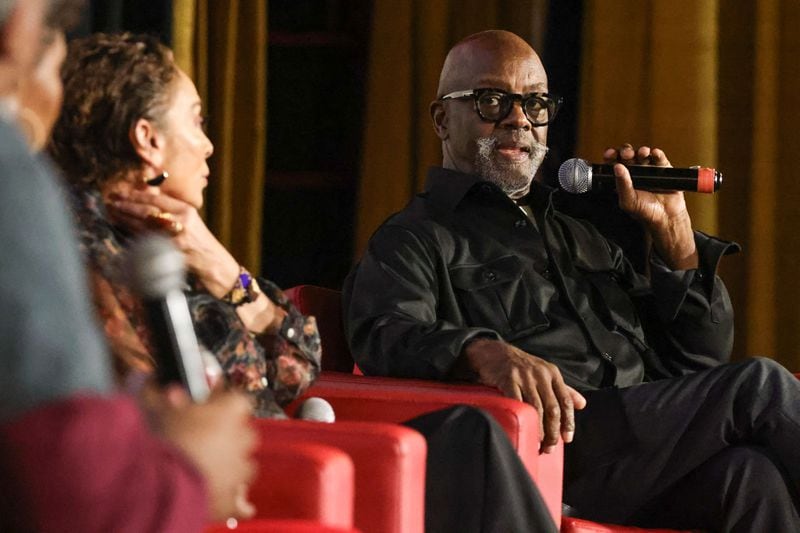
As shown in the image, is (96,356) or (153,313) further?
(153,313)

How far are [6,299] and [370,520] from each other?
0.88 m

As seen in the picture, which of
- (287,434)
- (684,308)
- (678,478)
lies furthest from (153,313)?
(684,308)

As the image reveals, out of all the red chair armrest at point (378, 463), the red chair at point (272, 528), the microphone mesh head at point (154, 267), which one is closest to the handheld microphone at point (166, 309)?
the microphone mesh head at point (154, 267)

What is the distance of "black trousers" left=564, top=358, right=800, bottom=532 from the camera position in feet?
7.43

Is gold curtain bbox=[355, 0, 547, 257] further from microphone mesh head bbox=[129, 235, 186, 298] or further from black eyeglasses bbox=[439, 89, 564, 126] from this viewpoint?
microphone mesh head bbox=[129, 235, 186, 298]

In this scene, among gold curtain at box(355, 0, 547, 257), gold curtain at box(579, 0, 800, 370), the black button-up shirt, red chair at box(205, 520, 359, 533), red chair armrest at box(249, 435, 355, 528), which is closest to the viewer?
red chair at box(205, 520, 359, 533)

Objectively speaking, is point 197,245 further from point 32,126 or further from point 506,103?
point 506,103

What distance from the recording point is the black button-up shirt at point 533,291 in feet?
8.04

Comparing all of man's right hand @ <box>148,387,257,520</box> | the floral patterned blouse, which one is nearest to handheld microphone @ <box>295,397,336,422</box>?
the floral patterned blouse

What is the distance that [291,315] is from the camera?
1.87m

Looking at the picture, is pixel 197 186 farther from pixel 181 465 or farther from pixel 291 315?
pixel 181 465

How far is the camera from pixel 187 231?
5.67 ft

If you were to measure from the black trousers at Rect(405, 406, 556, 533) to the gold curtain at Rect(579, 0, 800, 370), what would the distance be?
1.70 metres

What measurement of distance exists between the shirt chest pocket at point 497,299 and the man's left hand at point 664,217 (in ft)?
0.99
